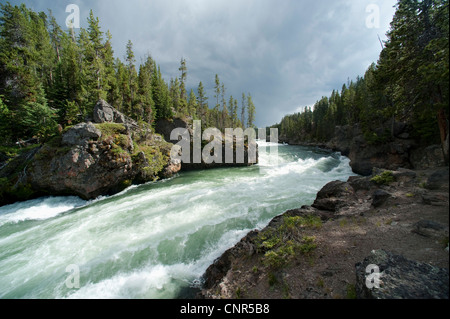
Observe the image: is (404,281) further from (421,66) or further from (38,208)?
(38,208)

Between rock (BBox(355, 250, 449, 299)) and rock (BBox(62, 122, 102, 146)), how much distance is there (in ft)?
65.3

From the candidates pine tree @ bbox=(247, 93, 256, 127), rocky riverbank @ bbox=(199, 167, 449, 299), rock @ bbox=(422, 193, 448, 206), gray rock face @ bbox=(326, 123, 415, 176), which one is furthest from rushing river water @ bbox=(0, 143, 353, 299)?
pine tree @ bbox=(247, 93, 256, 127)

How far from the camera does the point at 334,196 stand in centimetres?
946

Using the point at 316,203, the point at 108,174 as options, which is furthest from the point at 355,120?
the point at 108,174

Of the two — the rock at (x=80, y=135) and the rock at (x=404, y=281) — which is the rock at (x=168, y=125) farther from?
the rock at (x=404, y=281)

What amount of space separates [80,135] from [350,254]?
20.5 metres

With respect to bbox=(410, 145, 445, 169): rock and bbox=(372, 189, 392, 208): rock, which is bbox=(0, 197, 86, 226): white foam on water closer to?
bbox=(372, 189, 392, 208): rock

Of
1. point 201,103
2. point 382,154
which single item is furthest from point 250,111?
point 382,154

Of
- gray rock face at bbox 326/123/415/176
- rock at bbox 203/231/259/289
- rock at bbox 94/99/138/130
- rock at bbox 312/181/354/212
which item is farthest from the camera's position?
rock at bbox 94/99/138/130

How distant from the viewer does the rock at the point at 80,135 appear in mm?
14312

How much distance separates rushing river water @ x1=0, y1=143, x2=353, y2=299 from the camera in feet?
19.0

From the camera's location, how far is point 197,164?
29.4 m

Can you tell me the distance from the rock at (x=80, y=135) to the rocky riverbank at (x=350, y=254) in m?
16.5

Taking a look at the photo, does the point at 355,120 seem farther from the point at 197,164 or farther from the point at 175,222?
the point at 175,222
